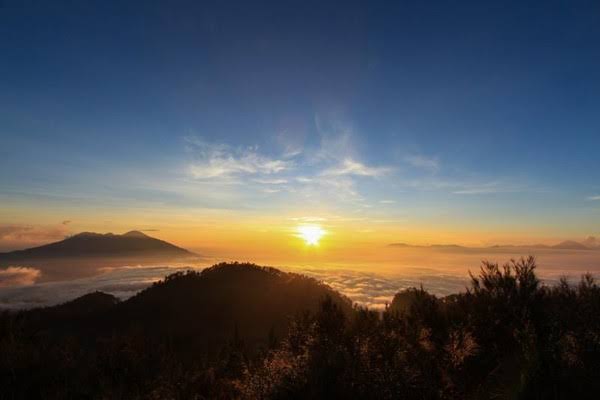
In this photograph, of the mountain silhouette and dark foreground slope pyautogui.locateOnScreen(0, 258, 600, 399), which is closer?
dark foreground slope pyautogui.locateOnScreen(0, 258, 600, 399)

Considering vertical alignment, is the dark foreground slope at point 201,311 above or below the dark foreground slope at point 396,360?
below

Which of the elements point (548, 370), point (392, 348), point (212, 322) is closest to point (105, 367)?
point (392, 348)

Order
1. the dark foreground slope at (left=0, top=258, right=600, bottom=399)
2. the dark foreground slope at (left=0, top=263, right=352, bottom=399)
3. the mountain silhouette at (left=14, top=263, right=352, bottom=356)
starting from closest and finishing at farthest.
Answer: the dark foreground slope at (left=0, top=258, right=600, bottom=399)
the dark foreground slope at (left=0, top=263, right=352, bottom=399)
the mountain silhouette at (left=14, top=263, right=352, bottom=356)

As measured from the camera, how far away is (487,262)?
15281mm

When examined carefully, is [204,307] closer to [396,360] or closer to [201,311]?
[201,311]

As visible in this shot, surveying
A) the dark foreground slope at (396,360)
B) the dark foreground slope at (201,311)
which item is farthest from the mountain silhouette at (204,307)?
the dark foreground slope at (396,360)

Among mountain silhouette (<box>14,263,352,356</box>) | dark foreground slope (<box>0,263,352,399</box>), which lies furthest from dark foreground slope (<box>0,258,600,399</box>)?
mountain silhouette (<box>14,263,352,356</box>)

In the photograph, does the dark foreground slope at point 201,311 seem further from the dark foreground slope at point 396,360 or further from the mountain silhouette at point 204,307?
the dark foreground slope at point 396,360

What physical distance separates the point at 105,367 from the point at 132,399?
396cm

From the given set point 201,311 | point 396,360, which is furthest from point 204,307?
point 396,360

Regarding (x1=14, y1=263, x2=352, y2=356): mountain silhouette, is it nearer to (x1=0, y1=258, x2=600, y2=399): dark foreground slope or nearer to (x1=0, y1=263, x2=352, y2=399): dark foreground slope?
(x1=0, y1=263, x2=352, y2=399): dark foreground slope

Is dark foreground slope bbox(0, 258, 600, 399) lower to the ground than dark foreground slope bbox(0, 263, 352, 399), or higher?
higher

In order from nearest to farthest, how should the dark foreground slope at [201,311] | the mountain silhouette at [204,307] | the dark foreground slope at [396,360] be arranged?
1. the dark foreground slope at [396,360]
2. the dark foreground slope at [201,311]
3. the mountain silhouette at [204,307]

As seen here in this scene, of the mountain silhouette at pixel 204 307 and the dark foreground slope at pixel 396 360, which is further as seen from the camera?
the mountain silhouette at pixel 204 307
